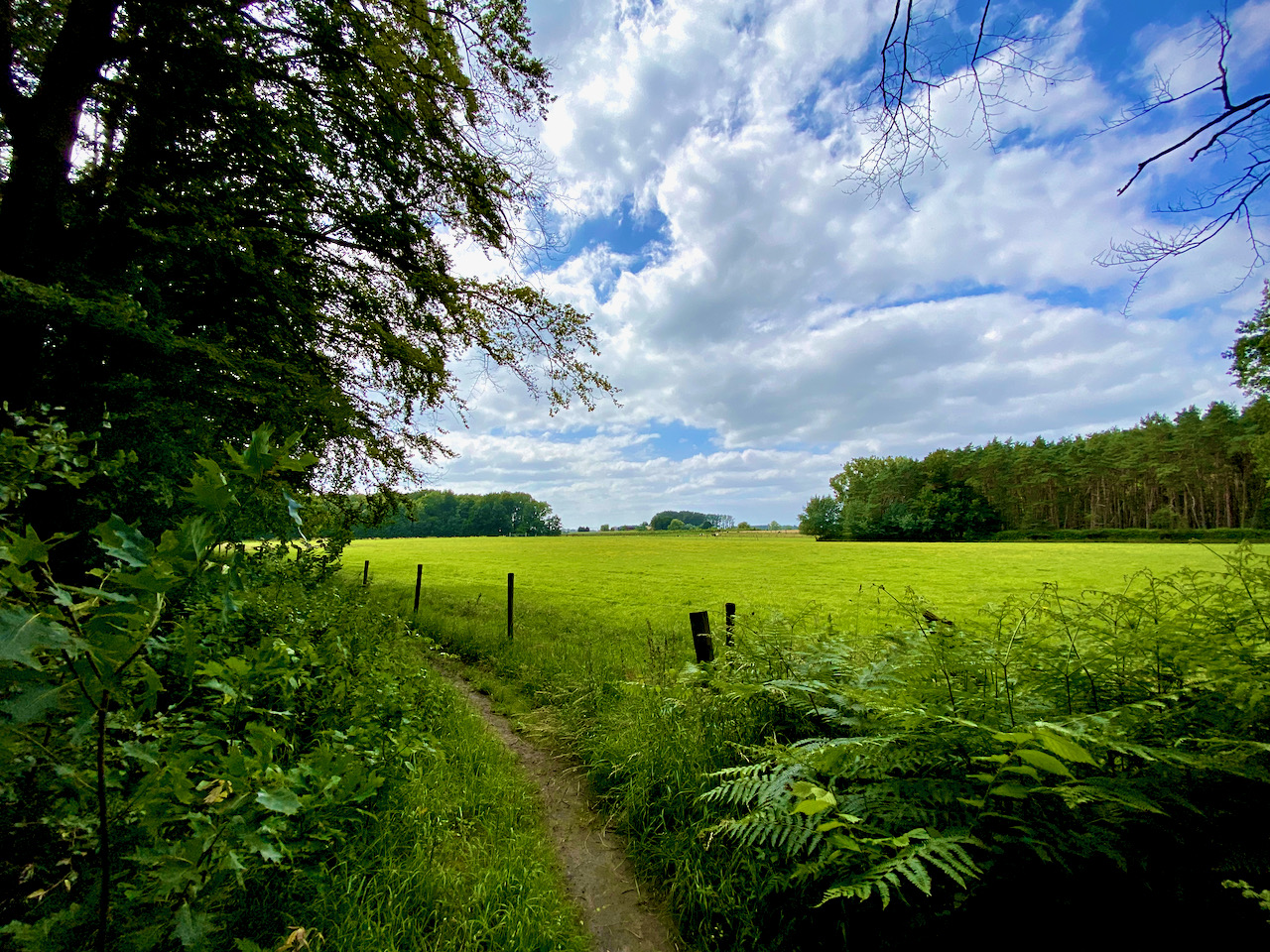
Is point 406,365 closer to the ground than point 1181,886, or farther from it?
farther from it

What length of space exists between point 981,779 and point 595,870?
3.18 meters

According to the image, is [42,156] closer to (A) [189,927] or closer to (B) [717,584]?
(A) [189,927]

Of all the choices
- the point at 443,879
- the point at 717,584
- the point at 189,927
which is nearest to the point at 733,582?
the point at 717,584

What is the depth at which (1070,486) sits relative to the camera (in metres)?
75.1

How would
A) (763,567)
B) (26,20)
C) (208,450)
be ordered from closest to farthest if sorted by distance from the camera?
(208,450) < (26,20) < (763,567)

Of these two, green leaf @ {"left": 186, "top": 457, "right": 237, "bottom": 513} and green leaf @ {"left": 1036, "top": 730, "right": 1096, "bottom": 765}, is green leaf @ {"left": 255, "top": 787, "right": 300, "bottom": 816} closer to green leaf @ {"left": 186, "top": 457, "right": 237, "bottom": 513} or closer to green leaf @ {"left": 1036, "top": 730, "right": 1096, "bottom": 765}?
green leaf @ {"left": 186, "top": 457, "right": 237, "bottom": 513}

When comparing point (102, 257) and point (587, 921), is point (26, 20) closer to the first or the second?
point (102, 257)

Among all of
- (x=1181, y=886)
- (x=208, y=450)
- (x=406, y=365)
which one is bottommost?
(x=1181, y=886)

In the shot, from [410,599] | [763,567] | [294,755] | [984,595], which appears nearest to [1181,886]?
[294,755]

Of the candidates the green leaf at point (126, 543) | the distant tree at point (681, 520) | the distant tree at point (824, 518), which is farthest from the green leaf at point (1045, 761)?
the distant tree at point (681, 520)

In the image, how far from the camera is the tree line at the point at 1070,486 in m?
58.1

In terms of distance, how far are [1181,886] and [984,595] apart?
22395 millimetres

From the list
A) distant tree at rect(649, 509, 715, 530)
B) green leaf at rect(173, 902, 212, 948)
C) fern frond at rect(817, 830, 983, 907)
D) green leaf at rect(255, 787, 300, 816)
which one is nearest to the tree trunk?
green leaf at rect(255, 787, 300, 816)

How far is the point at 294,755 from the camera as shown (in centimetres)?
375
